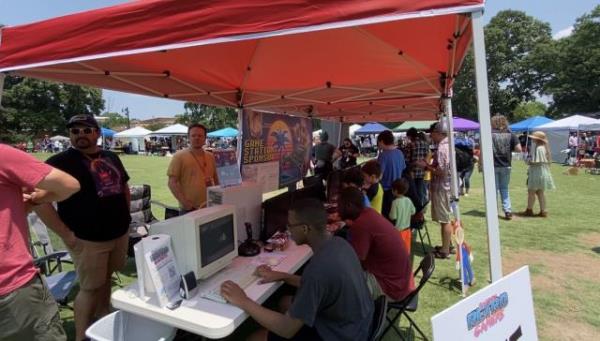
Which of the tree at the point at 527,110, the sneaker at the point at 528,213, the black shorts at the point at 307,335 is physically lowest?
the sneaker at the point at 528,213

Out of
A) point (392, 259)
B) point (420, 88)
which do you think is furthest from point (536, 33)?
point (392, 259)

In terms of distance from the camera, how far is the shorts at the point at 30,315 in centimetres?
164

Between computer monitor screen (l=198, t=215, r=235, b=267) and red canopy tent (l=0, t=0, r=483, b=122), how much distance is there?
40.8 inches

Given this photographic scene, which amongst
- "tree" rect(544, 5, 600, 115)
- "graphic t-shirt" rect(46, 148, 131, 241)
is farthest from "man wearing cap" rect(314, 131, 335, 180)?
"tree" rect(544, 5, 600, 115)

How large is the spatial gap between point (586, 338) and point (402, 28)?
315 cm

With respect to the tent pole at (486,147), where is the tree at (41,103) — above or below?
above

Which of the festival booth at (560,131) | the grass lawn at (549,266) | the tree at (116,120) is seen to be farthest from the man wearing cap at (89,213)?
the tree at (116,120)

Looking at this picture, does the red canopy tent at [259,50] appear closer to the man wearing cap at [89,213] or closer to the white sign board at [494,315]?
the man wearing cap at [89,213]

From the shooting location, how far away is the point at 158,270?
6.16 feet

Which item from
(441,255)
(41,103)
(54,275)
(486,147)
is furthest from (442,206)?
(41,103)

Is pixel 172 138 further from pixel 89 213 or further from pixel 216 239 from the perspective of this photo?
pixel 216 239

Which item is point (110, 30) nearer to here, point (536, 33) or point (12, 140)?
point (12, 140)

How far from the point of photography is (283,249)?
9.52 ft

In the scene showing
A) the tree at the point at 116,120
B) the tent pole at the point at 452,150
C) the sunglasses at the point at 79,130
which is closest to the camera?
the sunglasses at the point at 79,130
